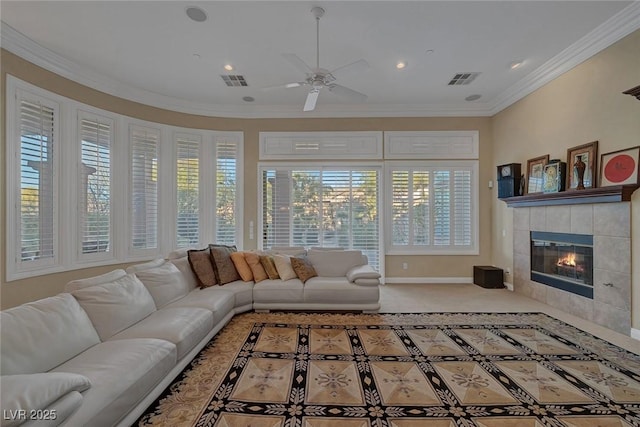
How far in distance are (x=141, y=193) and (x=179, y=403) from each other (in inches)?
155

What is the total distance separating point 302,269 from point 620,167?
4.03 metres

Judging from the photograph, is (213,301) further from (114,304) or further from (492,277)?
(492,277)

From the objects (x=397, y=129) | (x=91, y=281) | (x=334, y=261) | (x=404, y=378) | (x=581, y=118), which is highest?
(x=397, y=129)

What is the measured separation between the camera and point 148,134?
16.1ft

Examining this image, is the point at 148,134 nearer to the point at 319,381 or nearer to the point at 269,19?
the point at 269,19

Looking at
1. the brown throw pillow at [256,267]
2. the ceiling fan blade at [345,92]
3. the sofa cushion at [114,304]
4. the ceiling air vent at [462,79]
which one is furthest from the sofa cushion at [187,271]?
the ceiling air vent at [462,79]

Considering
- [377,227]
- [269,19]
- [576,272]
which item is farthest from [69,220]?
[576,272]

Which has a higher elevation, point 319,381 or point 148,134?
point 148,134

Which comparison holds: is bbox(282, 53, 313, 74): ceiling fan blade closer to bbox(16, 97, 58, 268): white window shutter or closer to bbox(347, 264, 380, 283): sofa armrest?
bbox(347, 264, 380, 283): sofa armrest

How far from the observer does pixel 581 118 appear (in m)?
3.64

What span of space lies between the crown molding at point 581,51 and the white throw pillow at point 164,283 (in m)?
5.72

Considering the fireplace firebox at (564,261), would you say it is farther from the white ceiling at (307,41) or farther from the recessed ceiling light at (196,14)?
the recessed ceiling light at (196,14)

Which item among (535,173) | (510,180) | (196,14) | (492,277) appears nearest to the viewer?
(196,14)

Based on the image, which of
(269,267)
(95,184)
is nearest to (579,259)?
(269,267)
